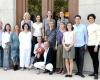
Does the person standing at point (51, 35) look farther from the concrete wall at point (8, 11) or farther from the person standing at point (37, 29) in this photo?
the concrete wall at point (8, 11)

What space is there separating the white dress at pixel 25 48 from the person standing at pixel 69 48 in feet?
5.20

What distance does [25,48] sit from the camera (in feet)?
39.3

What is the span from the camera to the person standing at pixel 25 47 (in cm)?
1200

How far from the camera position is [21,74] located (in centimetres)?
1141

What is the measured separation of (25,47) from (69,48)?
1.92 metres

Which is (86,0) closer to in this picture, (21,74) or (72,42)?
(72,42)

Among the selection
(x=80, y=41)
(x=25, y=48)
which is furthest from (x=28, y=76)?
(x=80, y=41)

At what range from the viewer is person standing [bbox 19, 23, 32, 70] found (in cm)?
1200

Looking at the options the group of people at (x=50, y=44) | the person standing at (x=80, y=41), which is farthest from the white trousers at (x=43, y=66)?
the person standing at (x=80, y=41)

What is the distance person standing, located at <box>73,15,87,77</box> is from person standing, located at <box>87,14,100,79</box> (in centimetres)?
18

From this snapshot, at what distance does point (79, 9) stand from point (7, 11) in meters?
3.17

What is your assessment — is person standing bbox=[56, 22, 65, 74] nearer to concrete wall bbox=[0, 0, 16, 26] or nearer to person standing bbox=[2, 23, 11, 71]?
person standing bbox=[2, 23, 11, 71]

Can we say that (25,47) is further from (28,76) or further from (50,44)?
(28,76)

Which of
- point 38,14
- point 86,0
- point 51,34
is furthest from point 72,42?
point 38,14
